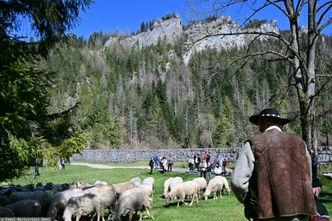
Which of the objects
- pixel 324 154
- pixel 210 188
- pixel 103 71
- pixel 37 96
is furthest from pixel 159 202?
pixel 103 71

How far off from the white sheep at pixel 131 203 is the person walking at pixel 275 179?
863 centimetres

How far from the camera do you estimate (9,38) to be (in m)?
8.59

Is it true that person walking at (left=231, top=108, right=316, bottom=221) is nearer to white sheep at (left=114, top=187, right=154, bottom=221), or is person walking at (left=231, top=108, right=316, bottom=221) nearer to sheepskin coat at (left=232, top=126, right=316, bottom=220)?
sheepskin coat at (left=232, top=126, right=316, bottom=220)

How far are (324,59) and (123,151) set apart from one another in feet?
162

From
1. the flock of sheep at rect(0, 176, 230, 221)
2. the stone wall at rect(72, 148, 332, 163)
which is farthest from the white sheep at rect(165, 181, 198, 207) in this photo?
the stone wall at rect(72, 148, 332, 163)

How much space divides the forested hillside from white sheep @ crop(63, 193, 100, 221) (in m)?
2.90

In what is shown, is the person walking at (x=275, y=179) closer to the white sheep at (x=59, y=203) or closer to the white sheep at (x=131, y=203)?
the white sheep at (x=131, y=203)

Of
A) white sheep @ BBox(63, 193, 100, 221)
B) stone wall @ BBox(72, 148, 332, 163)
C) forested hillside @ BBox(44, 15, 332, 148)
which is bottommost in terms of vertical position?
white sheep @ BBox(63, 193, 100, 221)

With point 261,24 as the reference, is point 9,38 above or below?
below

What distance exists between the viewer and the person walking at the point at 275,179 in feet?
13.2

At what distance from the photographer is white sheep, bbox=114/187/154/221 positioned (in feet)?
40.6

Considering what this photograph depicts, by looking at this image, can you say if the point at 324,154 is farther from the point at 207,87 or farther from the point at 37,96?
the point at 37,96

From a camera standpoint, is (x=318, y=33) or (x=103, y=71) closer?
(x=318, y=33)

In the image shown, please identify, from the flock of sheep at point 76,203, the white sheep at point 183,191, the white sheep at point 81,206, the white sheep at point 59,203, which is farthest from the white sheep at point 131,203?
the white sheep at point 183,191
